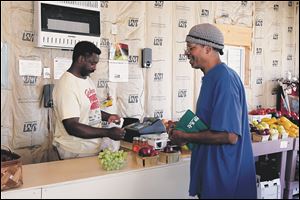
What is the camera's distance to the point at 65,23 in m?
2.86

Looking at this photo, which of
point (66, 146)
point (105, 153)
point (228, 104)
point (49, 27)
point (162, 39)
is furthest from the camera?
point (162, 39)

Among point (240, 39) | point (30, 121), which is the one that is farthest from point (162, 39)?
point (30, 121)

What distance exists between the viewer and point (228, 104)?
1688 millimetres

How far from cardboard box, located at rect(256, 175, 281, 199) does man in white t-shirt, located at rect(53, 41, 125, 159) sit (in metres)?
1.48

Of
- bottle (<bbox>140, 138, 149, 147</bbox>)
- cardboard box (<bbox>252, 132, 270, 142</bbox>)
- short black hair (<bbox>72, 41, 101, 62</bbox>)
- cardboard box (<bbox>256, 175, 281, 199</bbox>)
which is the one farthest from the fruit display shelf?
short black hair (<bbox>72, 41, 101, 62</bbox>)

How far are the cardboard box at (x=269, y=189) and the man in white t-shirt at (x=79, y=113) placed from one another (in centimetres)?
148

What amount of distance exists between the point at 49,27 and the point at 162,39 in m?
1.33

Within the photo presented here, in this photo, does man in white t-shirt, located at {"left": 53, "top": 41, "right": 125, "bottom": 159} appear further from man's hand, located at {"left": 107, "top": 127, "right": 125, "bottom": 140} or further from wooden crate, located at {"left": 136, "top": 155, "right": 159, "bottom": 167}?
wooden crate, located at {"left": 136, "top": 155, "right": 159, "bottom": 167}

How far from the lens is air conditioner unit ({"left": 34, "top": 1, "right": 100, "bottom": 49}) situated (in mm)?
2742

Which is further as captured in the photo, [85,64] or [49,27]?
[49,27]

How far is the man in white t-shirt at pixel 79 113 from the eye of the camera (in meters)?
2.24

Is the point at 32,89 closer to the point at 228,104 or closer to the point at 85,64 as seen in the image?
the point at 85,64

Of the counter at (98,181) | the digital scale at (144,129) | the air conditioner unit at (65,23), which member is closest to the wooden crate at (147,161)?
the counter at (98,181)

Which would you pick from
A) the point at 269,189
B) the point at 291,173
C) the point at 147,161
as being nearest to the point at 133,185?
the point at 147,161
